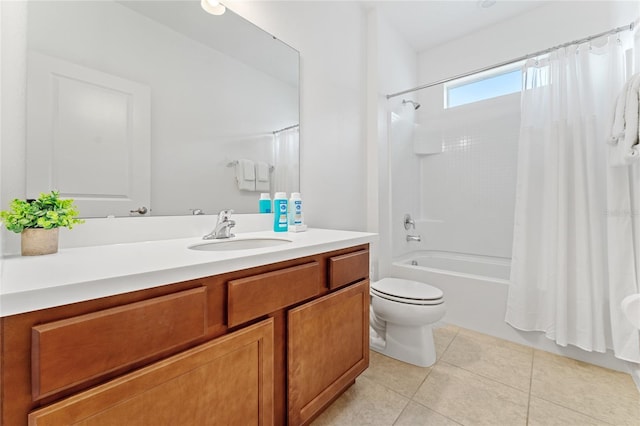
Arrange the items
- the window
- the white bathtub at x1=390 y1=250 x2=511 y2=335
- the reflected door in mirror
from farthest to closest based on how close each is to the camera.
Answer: the window, the white bathtub at x1=390 y1=250 x2=511 y2=335, the reflected door in mirror

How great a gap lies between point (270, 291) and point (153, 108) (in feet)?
2.96

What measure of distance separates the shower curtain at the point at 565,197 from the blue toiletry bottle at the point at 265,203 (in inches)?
67.5

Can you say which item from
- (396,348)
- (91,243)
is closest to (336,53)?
(91,243)

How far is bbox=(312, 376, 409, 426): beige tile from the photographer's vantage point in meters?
1.16

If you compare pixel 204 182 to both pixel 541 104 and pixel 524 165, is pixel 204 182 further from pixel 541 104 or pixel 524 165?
pixel 541 104

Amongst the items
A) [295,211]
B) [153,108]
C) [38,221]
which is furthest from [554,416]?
[153,108]

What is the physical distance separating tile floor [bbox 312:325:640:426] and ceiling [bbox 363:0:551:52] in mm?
2714

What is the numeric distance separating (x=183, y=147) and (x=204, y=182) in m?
0.18

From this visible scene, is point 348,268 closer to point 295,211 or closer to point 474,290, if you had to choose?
point 295,211

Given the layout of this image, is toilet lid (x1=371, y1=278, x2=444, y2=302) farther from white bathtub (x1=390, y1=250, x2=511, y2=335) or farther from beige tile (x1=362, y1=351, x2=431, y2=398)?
white bathtub (x1=390, y1=250, x2=511, y2=335)

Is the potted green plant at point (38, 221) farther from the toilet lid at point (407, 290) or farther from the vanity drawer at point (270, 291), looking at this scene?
the toilet lid at point (407, 290)

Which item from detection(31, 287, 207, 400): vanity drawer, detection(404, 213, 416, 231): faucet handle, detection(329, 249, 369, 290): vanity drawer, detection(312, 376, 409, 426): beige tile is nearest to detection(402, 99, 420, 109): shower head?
detection(404, 213, 416, 231): faucet handle

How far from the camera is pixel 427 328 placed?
1589 millimetres

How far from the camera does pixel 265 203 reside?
1.50 metres
